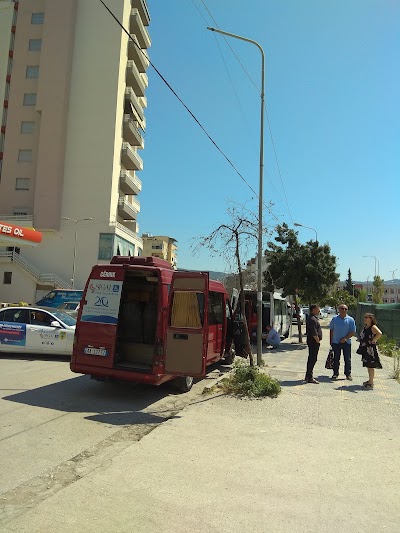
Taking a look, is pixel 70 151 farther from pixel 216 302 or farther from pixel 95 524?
pixel 95 524

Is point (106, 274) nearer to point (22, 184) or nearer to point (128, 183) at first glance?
point (128, 183)

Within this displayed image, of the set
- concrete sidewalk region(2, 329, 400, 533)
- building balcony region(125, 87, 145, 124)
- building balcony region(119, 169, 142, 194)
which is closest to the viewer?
concrete sidewalk region(2, 329, 400, 533)

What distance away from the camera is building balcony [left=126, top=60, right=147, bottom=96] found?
5159 cm

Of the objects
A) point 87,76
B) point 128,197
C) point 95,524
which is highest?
point 87,76

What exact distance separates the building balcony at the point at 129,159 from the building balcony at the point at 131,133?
3.12 ft

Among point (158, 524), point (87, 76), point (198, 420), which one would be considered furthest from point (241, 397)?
point (87, 76)

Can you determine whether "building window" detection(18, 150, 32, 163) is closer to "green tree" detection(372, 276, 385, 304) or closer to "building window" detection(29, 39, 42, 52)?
"building window" detection(29, 39, 42, 52)

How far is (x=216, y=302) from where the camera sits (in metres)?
10.6

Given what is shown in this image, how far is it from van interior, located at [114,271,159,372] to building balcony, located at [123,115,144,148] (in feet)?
150

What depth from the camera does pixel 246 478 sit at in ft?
15.2

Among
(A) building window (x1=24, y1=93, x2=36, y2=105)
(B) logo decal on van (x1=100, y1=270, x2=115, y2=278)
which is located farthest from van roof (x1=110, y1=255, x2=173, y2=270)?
(A) building window (x1=24, y1=93, x2=36, y2=105)

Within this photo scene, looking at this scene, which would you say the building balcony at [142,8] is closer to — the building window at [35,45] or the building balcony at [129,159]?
the building window at [35,45]

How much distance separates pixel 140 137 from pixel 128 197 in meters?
7.78

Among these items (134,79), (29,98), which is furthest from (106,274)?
(134,79)
